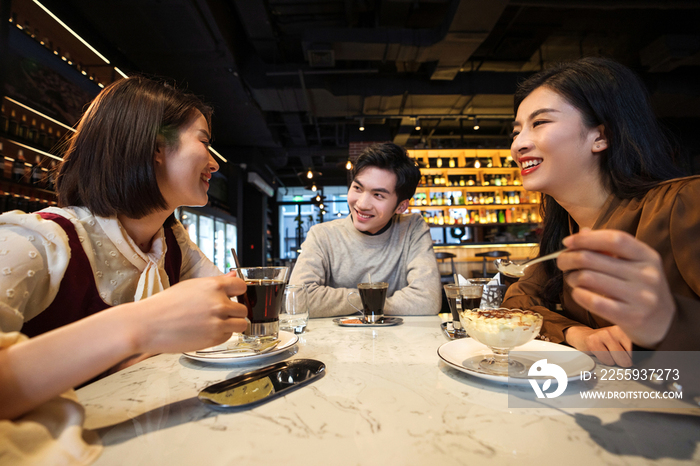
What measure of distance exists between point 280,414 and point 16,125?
3.84 m

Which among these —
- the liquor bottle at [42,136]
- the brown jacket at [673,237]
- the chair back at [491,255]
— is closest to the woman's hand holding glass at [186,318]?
the brown jacket at [673,237]

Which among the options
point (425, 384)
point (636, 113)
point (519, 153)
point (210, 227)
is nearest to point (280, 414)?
point (425, 384)

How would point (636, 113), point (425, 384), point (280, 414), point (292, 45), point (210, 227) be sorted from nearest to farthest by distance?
point (280, 414), point (425, 384), point (636, 113), point (292, 45), point (210, 227)

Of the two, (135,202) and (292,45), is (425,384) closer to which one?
(135,202)

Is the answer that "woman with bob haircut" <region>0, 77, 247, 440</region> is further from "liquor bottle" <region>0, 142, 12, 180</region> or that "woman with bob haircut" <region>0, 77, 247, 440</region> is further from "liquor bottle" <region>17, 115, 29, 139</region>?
"liquor bottle" <region>17, 115, 29, 139</region>

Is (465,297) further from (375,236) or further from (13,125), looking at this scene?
(13,125)

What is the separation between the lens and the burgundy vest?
0.93 metres

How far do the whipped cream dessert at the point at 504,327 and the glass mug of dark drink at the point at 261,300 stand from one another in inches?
19.6

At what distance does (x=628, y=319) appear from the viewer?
0.58m

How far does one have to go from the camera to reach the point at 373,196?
6.66 feet

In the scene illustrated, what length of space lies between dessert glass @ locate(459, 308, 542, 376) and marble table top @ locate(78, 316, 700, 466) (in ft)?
0.30

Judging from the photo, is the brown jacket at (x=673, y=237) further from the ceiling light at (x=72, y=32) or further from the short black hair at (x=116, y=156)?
the ceiling light at (x=72, y=32)

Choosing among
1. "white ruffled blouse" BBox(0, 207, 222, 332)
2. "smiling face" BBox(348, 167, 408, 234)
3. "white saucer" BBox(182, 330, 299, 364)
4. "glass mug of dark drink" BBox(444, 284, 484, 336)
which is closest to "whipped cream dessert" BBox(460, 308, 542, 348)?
"glass mug of dark drink" BBox(444, 284, 484, 336)

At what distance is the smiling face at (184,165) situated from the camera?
4.09ft
